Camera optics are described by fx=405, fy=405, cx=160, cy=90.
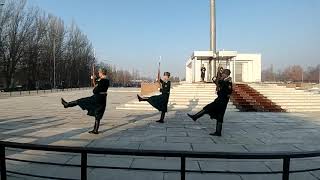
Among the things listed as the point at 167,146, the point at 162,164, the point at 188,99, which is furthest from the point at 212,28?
the point at 162,164

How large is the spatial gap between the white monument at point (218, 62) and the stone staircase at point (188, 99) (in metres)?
8.89

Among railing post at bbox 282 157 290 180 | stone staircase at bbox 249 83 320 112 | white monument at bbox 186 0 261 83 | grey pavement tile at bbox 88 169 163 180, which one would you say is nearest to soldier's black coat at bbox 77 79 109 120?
grey pavement tile at bbox 88 169 163 180

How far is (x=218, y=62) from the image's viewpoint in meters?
38.0

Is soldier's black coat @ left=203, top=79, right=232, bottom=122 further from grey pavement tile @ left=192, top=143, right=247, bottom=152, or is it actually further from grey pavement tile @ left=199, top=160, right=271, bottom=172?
grey pavement tile @ left=199, top=160, right=271, bottom=172

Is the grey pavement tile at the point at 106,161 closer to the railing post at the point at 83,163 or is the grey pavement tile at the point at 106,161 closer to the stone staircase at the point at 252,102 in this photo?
the railing post at the point at 83,163

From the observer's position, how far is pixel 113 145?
369 inches

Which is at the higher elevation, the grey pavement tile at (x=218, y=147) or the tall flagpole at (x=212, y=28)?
the tall flagpole at (x=212, y=28)

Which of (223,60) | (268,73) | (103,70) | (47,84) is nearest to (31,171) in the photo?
(103,70)

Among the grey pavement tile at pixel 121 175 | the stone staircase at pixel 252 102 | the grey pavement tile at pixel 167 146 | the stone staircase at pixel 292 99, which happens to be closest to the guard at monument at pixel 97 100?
the grey pavement tile at pixel 167 146

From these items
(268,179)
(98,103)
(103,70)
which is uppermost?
(103,70)

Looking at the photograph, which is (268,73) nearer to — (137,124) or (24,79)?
(24,79)

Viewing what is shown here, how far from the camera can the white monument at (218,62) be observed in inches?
1412

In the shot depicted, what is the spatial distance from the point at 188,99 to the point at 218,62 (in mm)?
15051

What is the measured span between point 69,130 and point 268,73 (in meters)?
130
